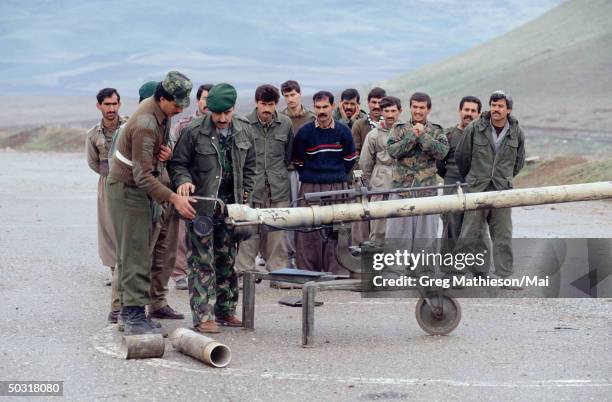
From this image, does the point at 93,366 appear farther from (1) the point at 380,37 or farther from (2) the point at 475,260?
(1) the point at 380,37

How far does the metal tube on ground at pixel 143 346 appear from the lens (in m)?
9.09

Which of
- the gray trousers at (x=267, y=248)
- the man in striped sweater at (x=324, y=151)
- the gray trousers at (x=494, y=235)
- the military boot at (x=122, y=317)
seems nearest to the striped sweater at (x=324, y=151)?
the man in striped sweater at (x=324, y=151)

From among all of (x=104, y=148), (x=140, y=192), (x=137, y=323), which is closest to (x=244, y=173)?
(x=140, y=192)

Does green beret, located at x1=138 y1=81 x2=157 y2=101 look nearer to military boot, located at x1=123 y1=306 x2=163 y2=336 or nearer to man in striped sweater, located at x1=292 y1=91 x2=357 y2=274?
military boot, located at x1=123 y1=306 x2=163 y2=336

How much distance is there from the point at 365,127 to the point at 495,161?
5.60 ft

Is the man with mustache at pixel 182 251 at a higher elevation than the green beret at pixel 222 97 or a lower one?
lower

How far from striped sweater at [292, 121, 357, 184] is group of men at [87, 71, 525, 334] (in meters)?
0.01

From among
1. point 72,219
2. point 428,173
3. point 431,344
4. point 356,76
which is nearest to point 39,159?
point 72,219

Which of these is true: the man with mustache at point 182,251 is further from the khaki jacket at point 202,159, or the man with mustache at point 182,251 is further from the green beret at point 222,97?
the green beret at point 222,97

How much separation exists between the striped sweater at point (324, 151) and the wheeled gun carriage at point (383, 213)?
2597mm

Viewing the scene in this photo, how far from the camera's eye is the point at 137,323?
32.2ft

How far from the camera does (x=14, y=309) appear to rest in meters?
11.3

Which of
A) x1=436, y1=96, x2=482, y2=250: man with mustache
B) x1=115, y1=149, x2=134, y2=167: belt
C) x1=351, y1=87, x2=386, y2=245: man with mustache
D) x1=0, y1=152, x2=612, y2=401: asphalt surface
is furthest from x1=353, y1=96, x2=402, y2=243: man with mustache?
x1=115, y1=149, x2=134, y2=167: belt

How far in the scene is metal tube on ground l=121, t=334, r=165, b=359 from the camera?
29.8 ft
